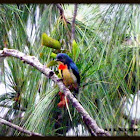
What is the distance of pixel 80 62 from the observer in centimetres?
135

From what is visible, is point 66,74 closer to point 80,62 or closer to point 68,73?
point 68,73

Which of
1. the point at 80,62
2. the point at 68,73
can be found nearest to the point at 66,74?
the point at 68,73

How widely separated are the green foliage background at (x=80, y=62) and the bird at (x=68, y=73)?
0.02 m

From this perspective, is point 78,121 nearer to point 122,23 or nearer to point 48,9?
point 122,23

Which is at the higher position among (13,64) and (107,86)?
A: (13,64)

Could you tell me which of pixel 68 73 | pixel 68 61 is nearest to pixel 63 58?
pixel 68 61

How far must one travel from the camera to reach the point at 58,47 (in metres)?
1.22

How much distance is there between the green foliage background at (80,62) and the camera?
120cm

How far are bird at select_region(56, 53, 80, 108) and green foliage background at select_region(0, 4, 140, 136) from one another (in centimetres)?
2

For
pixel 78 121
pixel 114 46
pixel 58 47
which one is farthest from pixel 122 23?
pixel 78 121

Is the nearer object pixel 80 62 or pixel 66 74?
pixel 80 62

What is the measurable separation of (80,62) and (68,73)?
0.14 meters

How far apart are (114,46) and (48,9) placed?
848mm

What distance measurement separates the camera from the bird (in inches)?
51.3
